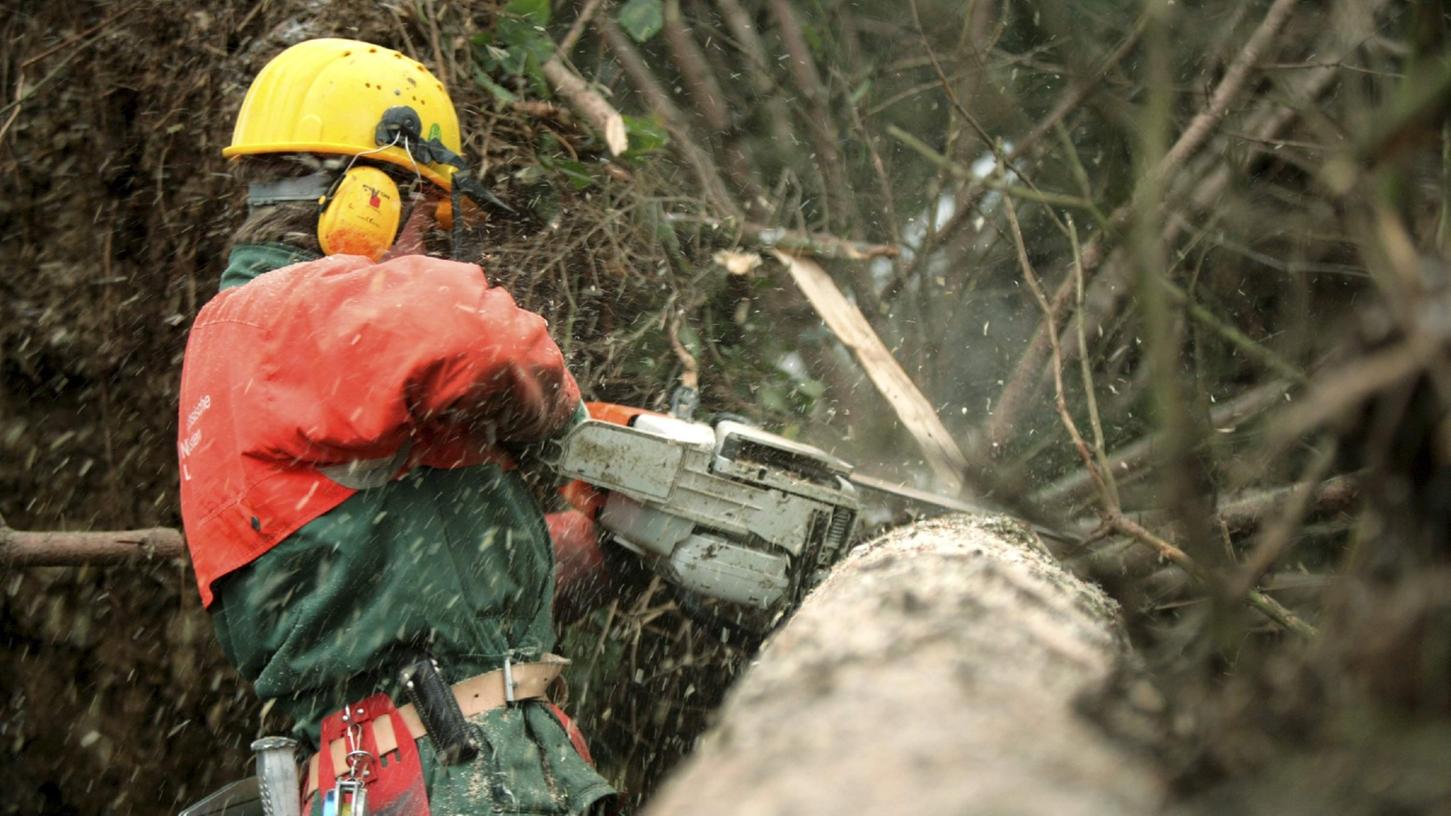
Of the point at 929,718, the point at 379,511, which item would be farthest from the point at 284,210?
the point at 929,718

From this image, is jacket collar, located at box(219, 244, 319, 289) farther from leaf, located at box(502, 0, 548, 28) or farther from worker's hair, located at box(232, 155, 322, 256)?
leaf, located at box(502, 0, 548, 28)

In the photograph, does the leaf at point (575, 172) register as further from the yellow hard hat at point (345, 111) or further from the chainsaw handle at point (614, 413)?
the chainsaw handle at point (614, 413)

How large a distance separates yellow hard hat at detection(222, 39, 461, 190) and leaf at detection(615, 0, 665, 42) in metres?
1.32

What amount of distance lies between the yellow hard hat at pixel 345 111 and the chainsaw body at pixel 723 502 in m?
0.83

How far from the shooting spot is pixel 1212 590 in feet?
2.94

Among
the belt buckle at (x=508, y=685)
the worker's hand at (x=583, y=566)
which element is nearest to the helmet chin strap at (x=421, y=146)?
the worker's hand at (x=583, y=566)

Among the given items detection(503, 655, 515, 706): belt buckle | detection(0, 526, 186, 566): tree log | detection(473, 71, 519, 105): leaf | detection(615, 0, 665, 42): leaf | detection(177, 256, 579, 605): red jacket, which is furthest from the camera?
detection(615, 0, 665, 42): leaf

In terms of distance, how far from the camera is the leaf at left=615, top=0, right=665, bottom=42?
13.2ft

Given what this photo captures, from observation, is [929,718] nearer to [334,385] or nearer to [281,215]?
[334,385]

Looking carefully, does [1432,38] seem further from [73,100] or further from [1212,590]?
[73,100]

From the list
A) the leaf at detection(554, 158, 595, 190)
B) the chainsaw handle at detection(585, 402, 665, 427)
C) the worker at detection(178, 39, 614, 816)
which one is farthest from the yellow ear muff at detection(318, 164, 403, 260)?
the leaf at detection(554, 158, 595, 190)

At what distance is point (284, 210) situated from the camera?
8.68 feet

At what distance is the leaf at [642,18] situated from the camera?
402 centimetres

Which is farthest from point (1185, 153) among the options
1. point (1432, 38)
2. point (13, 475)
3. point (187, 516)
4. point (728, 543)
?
point (13, 475)
